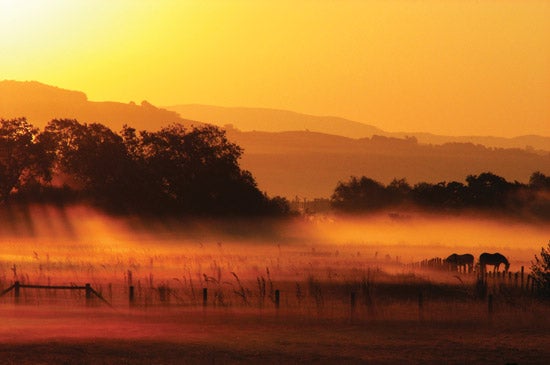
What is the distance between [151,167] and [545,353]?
96.8 metres

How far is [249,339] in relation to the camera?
41094 millimetres

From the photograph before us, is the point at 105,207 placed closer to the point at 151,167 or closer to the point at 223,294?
the point at 151,167

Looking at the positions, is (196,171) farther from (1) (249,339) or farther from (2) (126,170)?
(1) (249,339)

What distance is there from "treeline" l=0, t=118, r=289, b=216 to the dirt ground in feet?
257

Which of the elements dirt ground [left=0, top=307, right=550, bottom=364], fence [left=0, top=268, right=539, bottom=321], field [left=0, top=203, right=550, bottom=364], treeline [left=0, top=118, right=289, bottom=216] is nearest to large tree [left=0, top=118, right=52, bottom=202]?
treeline [left=0, top=118, right=289, bottom=216]

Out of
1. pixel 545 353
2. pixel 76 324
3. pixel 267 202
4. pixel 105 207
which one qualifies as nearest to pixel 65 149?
pixel 105 207

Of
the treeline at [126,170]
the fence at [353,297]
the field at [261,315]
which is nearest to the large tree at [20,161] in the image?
the treeline at [126,170]

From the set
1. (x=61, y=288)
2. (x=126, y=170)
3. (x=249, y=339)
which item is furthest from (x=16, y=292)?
(x=126, y=170)

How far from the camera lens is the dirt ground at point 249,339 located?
36312 millimetres

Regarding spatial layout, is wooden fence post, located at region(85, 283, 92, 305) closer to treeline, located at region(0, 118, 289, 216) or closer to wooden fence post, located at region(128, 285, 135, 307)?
wooden fence post, located at region(128, 285, 135, 307)

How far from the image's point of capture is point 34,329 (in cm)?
4353

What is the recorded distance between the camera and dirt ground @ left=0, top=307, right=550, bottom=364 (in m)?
36.3

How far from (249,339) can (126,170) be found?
90166 millimetres

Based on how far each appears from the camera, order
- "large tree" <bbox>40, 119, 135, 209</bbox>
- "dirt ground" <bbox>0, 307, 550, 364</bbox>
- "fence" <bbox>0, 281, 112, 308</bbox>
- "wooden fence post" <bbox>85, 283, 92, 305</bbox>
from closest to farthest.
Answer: "dirt ground" <bbox>0, 307, 550, 364</bbox>, "fence" <bbox>0, 281, 112, 308</bbox>, "wooden fence post" <bbox>85, 283, 92, 305</bbox>, "large tree" <bbox>40, 119, 135, 209</bbox>
